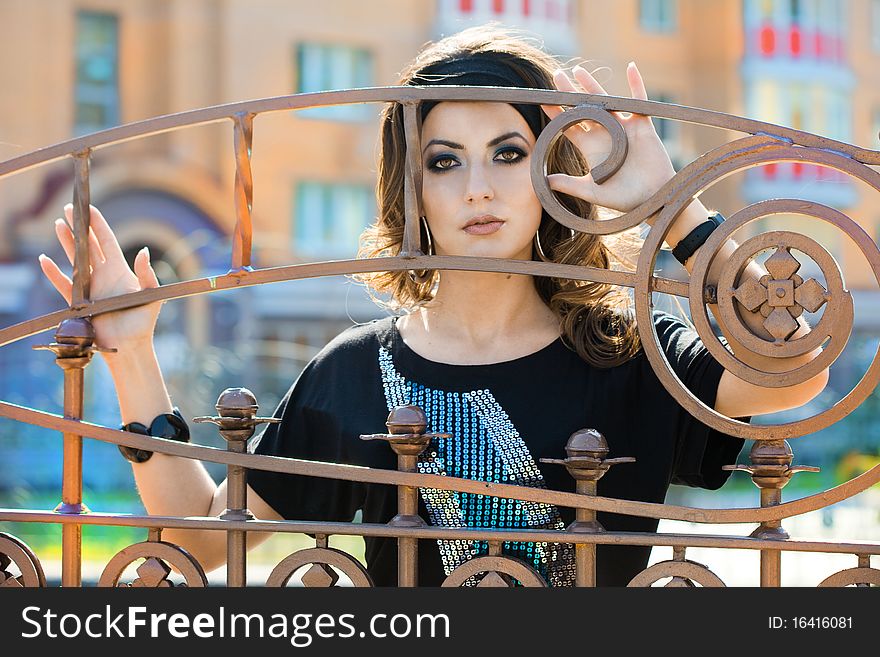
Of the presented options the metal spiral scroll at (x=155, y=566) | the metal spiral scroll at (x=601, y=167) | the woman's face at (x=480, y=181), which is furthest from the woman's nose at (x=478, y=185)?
the metal spiral scroll at (x=155, y=566)

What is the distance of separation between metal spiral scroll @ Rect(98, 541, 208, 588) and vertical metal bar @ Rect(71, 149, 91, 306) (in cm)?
38

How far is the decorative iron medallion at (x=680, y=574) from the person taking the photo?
4.52 ft

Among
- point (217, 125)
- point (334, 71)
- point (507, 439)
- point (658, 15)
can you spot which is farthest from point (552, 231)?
point (658, 15)

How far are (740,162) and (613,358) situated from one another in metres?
0.53

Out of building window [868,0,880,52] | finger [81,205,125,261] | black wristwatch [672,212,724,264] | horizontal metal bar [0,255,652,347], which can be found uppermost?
Answer: building window [868,0,880,52]

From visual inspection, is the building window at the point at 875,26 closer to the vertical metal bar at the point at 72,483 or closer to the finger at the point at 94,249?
the finger at the point at 94,249

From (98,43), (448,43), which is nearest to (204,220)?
(98,43)

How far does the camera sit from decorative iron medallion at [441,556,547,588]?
4.70ft

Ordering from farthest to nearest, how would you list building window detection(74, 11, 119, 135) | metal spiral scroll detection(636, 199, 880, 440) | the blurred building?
building window detection(74, 11, 119, 135)
the blurred building
metal spiral scroll detection(636, 199, 880, 440)

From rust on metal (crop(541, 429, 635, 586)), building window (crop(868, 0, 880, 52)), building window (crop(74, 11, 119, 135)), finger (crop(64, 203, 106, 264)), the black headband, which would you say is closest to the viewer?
rust on metal (crop(541, 429, 635, 586))

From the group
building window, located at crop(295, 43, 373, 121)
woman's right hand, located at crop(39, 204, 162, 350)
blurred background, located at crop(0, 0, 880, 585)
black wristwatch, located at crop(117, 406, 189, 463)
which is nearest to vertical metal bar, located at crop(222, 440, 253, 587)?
black wristwatch, located at crop(117, 406, 189, 463)

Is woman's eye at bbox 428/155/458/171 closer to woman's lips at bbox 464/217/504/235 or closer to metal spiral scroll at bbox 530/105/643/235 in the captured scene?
woman's lips at bbox 464/217/504/235

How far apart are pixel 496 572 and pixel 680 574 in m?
0.24

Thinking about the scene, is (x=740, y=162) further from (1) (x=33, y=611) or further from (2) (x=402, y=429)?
(1) (x=33, y=611)
